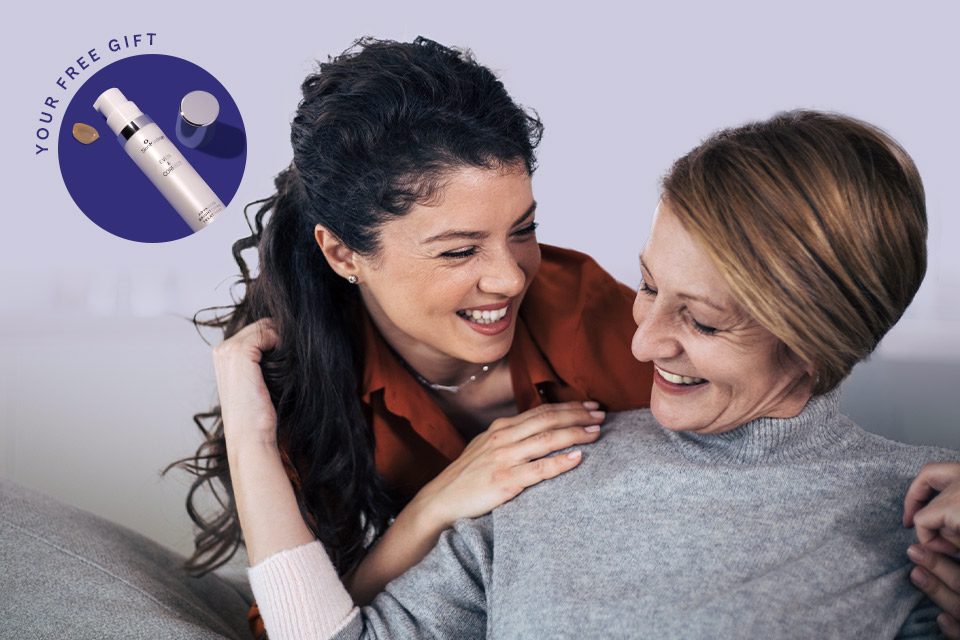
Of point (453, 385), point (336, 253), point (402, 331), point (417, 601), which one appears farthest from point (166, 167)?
point (417, 601)

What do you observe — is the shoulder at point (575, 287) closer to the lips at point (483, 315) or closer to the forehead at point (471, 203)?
the lips at point (483, 315)

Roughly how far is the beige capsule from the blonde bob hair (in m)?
1.38

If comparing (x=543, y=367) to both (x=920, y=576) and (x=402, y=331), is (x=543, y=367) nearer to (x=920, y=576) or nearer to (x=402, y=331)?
(x=402, y=331)

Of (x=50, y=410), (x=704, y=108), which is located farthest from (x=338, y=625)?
(x=704, y=108)

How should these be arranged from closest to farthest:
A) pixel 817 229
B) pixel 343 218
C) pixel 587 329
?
pixel 817 229, pixel 343 218, pixel 587 329

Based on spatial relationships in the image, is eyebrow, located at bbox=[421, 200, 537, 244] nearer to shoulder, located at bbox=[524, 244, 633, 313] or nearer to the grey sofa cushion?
shoulder, located at bbox=[524, 244, 633, 313]

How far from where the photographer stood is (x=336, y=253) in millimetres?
1814

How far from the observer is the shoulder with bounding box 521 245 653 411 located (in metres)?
1.79

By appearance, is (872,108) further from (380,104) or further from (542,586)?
(542,586)

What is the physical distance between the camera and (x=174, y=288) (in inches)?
111

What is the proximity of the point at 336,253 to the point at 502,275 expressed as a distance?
33 centimetres

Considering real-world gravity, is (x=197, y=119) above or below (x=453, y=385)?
above

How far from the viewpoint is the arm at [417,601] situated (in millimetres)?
1405

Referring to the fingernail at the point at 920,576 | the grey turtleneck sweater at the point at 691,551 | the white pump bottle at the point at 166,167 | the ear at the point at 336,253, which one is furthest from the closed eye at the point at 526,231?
the fingernail at the point at 920,576
